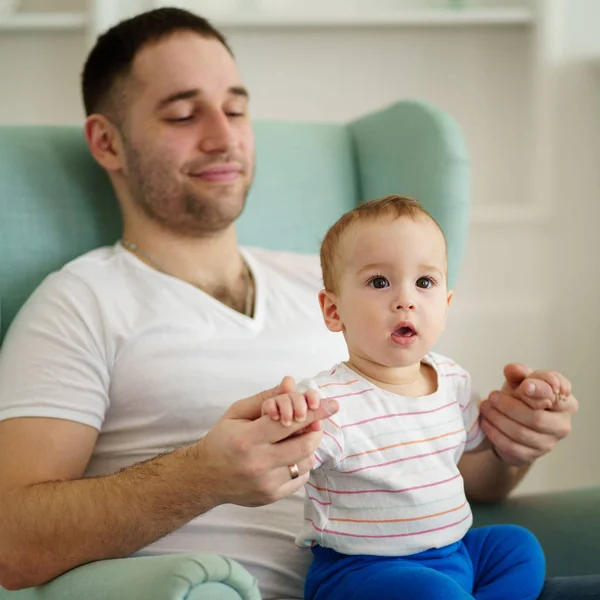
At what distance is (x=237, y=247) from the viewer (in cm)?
147

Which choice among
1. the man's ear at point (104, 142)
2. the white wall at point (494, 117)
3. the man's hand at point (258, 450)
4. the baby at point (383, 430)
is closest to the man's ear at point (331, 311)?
the baby at point (383, 430)

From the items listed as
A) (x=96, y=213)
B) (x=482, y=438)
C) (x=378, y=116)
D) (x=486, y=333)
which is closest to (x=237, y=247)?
(x=96, y=213)

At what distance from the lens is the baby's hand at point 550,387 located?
42.9 inches

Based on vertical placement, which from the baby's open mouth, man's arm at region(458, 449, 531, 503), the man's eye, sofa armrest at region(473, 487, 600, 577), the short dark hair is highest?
the short dark hair

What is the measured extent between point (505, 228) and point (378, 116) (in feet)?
2.67

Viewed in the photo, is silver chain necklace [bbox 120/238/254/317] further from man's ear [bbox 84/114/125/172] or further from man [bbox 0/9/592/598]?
man's ear [bbox 84/114/125/172]

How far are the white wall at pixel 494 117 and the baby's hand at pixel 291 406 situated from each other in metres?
1.53

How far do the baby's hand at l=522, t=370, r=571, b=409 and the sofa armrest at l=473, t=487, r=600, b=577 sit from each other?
262mm

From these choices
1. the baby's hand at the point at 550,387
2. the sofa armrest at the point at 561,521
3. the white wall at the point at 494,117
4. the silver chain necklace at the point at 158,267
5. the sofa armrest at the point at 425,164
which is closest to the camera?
the baby's hand at the point at 550,387

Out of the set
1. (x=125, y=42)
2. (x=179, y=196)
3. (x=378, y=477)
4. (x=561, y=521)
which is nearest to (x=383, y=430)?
(x=378, y=477)

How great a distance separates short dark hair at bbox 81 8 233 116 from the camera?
1428 mm

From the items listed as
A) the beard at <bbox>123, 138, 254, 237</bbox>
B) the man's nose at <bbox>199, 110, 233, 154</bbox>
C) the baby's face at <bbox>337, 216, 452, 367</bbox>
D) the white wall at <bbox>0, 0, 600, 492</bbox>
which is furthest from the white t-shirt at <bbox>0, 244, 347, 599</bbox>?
the white wall at <bbox>0, 0, 600, 492</bbox>

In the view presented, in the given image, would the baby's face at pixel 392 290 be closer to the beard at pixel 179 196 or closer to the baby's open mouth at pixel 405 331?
the baby's open mouth at pixel 405 331

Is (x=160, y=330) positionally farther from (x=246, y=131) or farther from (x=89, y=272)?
(x=246, y=131)
